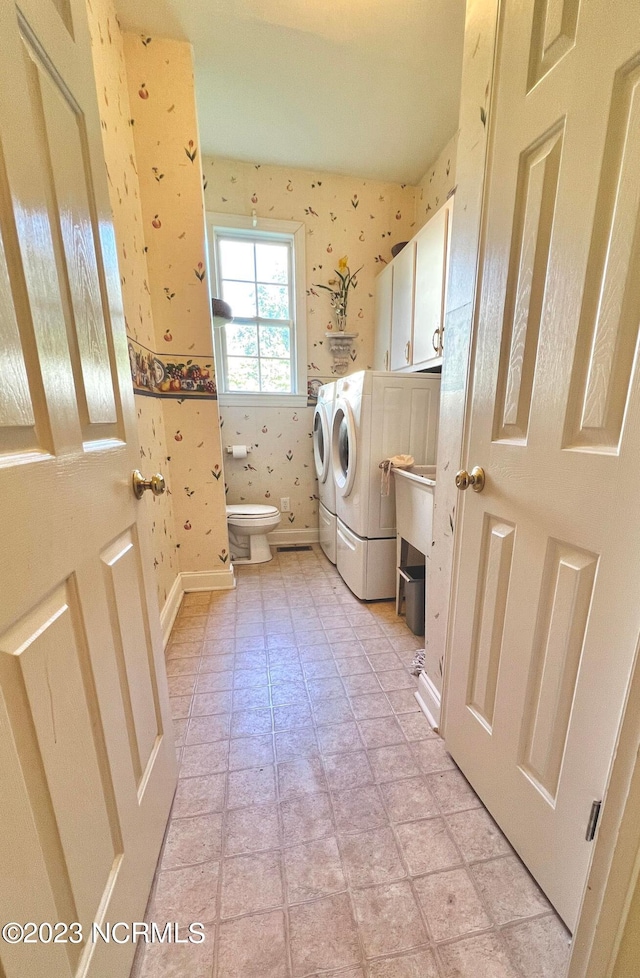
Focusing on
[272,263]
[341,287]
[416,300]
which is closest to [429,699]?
[416,300]

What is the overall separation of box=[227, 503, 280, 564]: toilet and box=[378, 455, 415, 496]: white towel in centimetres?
100

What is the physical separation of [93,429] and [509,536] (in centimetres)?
92

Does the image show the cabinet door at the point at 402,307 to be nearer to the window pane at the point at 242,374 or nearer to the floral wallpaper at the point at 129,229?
the window pane at the point at 242,374

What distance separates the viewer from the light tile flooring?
74 centimetres

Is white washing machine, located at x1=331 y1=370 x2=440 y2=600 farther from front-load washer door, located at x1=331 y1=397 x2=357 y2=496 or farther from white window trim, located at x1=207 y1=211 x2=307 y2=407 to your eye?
white window trim, located at x1=207 y1=211 x2=307 y2=407

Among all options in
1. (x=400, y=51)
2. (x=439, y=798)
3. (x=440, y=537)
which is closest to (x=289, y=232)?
(x=400, y=51)

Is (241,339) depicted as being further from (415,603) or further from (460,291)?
(415,603)

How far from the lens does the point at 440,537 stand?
49.7 inches

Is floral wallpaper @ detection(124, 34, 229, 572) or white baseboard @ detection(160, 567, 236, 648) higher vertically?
floral wallpaper @ detection(124, 34, 229, 572)

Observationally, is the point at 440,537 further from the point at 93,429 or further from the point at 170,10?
the point at 170,10

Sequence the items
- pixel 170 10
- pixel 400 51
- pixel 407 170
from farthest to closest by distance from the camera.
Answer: pixel 407 170
pixel 400 51
pixel 170 10

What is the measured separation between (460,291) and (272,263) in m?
2.31

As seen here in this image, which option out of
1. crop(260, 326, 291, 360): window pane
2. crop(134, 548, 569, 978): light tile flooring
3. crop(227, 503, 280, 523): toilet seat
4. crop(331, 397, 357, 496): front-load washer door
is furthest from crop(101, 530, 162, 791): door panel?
crop(260, 326, 291, 360): window pane

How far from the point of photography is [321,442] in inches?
109
